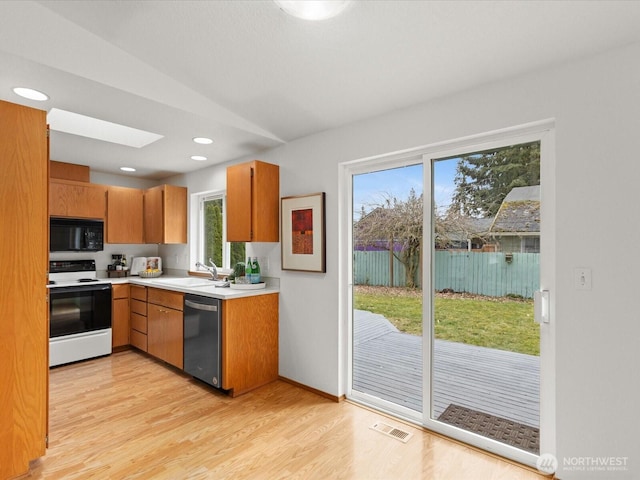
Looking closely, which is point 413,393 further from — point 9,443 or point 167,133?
point 167,133

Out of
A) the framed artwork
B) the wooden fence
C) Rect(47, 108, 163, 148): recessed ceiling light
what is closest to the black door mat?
the wooden fence

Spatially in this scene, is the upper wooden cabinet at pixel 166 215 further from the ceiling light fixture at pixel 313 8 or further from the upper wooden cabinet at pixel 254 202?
the ceiling light fixture at pixel 313 8

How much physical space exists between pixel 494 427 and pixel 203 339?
2.31 m

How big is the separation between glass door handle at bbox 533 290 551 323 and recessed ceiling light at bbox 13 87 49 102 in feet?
10.5

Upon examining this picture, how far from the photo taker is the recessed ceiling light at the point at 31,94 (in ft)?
6.98

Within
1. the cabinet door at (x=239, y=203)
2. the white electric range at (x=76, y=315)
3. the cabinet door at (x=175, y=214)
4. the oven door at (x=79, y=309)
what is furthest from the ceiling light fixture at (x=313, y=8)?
the oven door at (x=79, y=309)

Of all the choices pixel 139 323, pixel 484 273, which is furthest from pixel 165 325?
pixel 484 273

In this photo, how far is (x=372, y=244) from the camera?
2863 millimetres

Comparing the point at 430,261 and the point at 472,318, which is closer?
the point at 472,318

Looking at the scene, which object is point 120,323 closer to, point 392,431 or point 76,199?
point 76,199

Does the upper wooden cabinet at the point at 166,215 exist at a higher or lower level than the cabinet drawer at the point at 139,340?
higher

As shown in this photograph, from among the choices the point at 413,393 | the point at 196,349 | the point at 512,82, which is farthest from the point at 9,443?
the point at 512,82

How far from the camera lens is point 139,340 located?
406 cm

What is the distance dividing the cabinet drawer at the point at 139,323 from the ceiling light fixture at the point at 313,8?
139 inches
